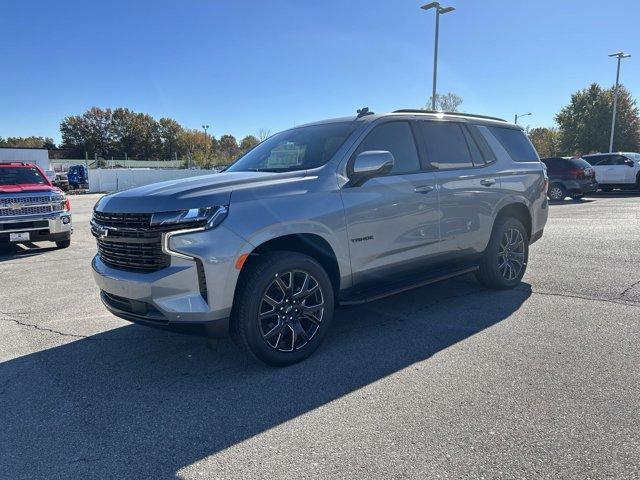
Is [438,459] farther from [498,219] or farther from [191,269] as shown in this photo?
[498,219]

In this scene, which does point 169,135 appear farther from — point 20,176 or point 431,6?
point 20,176

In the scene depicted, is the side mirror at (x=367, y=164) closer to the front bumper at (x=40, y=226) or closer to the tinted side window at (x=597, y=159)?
the front bumper at (x=40, y=226)

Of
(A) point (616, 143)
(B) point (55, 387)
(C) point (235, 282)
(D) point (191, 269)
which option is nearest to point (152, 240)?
(D) point (191, 269)

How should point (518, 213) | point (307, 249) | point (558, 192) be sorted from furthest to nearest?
point (558, 192) → point (518, 213) → point (307, 249)

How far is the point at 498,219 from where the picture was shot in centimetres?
571

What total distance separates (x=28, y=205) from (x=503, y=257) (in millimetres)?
8665

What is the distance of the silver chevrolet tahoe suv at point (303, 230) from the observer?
11.1ft

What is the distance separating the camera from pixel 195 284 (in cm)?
335

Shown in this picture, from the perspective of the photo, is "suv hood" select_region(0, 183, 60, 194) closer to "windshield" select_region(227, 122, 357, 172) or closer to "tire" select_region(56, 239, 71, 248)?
"tire" select_region(56, 239, 71, 248)

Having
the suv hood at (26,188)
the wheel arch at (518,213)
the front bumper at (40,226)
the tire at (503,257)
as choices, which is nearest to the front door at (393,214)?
the tire at (503,257)

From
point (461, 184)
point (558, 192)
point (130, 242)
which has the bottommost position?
point (558, 192)

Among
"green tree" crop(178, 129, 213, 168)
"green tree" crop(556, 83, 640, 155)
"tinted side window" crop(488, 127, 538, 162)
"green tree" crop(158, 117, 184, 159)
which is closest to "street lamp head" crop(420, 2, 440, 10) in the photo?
"tinted side window" crop(488, 127, 538, 162)

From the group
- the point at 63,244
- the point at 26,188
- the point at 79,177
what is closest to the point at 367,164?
the point at 26,188

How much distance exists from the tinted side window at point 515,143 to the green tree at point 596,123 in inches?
2028
